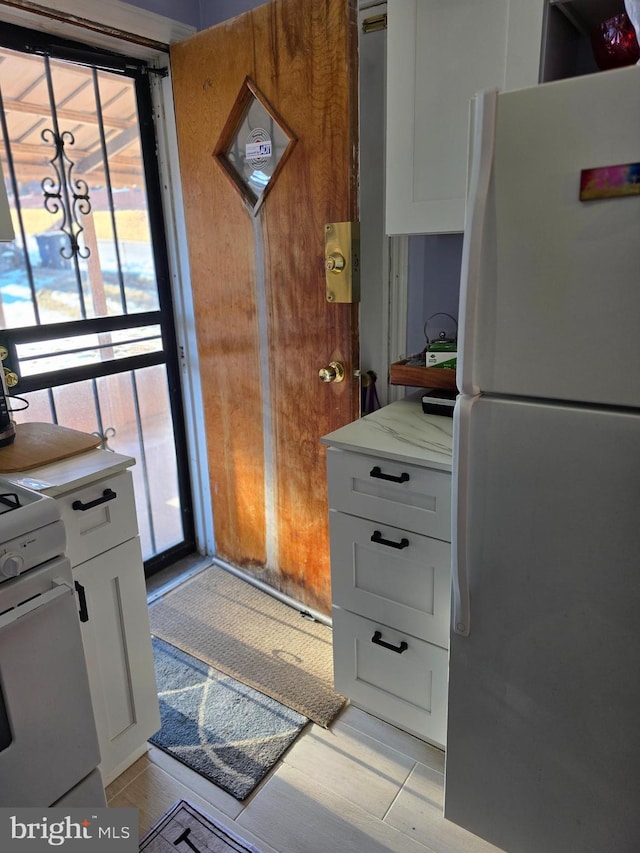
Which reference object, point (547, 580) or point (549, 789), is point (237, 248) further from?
point (549, 789)

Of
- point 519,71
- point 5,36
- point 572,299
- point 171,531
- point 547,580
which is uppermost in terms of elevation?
point 5,36

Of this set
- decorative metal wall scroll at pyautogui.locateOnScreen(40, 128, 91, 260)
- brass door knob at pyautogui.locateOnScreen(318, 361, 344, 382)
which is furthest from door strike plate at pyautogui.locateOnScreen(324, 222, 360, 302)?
decorative metal wall scroll at pyautogui.locateOnScreen(40, 128, 91, 260)

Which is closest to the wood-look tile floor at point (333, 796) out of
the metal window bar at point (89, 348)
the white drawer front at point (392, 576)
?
the white drawer front at point (392, 576)

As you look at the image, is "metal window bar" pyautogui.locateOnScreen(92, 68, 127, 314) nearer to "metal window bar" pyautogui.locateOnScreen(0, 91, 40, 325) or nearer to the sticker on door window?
"metal window bar" pyautogui.locateOnScreen(0, 91, 40, 325)

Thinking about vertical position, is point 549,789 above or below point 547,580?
below

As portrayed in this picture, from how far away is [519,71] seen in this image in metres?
1.32

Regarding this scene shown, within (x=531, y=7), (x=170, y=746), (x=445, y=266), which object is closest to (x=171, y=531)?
(x=170, y=746)

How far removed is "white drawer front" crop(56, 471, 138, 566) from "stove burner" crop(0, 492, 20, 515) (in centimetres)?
11

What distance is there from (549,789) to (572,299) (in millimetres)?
1051

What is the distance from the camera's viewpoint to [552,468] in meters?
1.07

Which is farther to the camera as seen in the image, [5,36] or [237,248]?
[237,248]

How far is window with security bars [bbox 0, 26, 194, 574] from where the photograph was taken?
1.91m

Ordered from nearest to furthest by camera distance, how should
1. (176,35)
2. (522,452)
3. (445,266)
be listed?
(522,452) → (445,266) → (176,35)

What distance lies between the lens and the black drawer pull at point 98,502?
4.56ft
